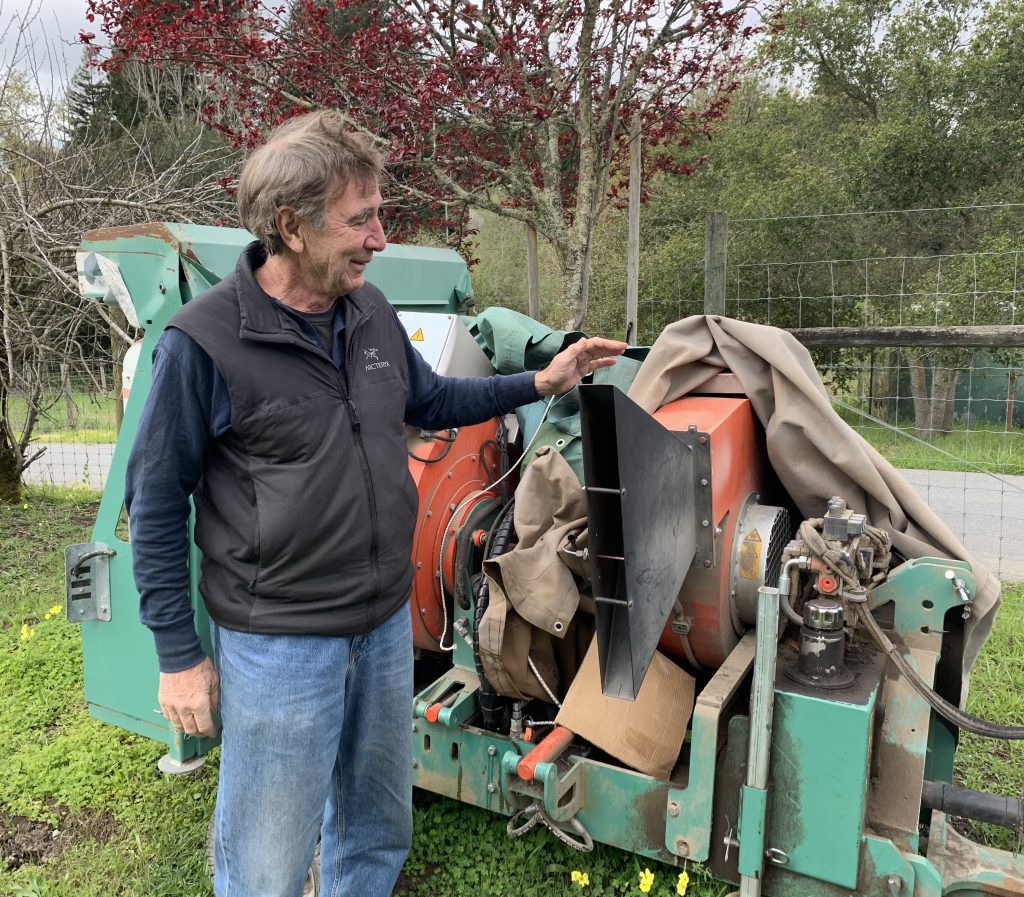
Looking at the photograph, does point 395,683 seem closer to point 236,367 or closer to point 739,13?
point 236,367

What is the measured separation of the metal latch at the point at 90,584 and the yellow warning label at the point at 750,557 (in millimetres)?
1888

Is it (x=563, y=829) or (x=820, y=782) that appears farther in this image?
(x=563, y=829)

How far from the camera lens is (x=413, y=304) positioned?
3547 mm

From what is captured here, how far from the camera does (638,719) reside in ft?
7.51

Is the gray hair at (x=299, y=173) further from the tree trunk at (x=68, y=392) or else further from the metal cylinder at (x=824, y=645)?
the tree trunk at (x=68, y=392)

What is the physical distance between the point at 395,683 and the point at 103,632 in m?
1.16

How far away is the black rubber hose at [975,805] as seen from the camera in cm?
213

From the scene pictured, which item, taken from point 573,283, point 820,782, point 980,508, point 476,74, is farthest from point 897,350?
point 820,782

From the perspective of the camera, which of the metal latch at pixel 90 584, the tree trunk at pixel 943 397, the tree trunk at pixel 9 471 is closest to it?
the metal latch at pixel 90 584

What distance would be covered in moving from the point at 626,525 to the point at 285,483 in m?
0.72

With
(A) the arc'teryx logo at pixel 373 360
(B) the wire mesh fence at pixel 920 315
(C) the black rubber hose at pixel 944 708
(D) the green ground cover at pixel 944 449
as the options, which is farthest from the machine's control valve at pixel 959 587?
(D) the green ground cover at pixel 944 449

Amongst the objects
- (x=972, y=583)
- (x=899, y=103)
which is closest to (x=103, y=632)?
(x=972, y=583)

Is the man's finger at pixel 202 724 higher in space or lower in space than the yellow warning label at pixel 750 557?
lower

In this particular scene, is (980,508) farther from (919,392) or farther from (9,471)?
(9,471)
